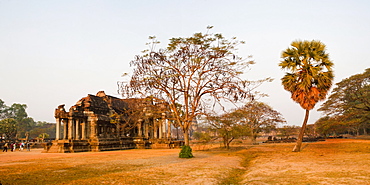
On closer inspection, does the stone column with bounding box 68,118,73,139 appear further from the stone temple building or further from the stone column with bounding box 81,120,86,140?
the stone column with bounding box 81,120,86,140

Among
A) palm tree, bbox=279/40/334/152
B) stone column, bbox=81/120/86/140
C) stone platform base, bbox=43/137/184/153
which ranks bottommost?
stone platform base, bbox=43/137/184/153

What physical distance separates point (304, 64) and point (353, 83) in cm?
1449

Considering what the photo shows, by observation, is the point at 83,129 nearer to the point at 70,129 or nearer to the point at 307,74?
the point at 70,129

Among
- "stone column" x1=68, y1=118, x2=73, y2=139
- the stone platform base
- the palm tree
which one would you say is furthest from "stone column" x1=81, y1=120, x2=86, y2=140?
the palm tree

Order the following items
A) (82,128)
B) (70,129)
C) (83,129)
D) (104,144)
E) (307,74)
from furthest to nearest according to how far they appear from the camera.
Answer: (82,128) → (83,129) → (104,144) → (70,129) → (307,74)

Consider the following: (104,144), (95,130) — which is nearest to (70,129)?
(95,130)

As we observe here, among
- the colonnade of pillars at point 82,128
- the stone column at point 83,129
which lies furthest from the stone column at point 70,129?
the stone column at point 83,129

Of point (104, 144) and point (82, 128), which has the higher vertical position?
point (82, 128)

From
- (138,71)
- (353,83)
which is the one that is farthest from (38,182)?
(353,83)

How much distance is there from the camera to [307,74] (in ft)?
58.0

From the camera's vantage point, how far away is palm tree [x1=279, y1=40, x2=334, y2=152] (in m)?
17.5

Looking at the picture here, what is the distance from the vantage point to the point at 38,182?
852 centimetres

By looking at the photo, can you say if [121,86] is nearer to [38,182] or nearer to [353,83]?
[38,182]

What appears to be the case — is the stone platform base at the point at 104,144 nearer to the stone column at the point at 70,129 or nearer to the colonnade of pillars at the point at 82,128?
the stone column at the point at 70,129
